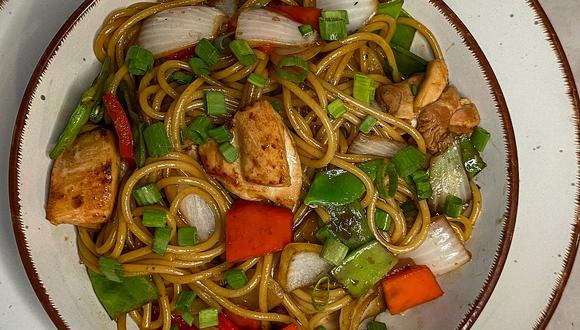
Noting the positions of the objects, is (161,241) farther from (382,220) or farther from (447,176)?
(447,176)

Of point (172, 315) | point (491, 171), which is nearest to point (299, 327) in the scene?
point (172, 315)

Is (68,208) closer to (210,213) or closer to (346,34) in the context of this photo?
(210,213)

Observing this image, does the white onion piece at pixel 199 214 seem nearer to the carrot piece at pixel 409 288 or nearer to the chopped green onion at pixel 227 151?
the chopped green onion at pixel 227 151

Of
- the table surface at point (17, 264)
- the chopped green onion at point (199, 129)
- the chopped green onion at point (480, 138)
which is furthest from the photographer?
the table surface at point (17, 264)

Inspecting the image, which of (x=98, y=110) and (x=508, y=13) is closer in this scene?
(x=98, y=110)

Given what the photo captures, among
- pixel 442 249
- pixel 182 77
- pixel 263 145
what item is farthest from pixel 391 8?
pixel 442 249

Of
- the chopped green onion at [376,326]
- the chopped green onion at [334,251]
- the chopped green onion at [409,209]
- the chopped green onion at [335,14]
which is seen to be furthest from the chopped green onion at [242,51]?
the chopped green onion at [376,326]
